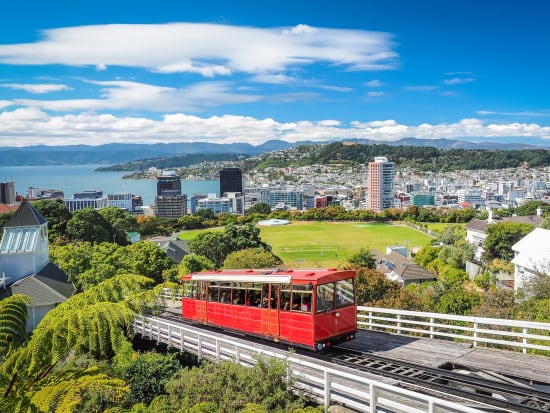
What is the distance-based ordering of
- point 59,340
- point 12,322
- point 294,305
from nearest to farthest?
point 59,340, point 12,322, point 294,305

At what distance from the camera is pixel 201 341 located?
15016 mm

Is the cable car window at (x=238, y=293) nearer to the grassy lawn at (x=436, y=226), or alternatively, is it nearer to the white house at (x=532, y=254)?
the white house at (x=532, y=254)

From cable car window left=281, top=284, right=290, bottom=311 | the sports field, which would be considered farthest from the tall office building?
cable car window left=281, top=284, right=290, bottom=311

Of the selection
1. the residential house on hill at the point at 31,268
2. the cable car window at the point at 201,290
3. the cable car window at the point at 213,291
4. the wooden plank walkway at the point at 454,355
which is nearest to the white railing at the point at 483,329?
the wooden plank walkway at the point at 454,355

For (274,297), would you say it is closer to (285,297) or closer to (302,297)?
(285,297)

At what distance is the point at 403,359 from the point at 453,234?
221 ft

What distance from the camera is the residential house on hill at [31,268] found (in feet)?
94.2

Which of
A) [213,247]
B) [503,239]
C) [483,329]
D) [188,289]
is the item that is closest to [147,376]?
[188,289]

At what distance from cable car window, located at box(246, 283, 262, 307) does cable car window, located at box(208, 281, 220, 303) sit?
76.3 inches

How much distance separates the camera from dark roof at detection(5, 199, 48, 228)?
34062 mm

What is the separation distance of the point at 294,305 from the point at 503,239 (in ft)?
167

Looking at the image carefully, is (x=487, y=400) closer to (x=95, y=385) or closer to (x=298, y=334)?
(x=298, y=334)

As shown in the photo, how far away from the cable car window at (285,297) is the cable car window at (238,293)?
5.96 feet

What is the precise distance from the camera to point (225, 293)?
1681 cm
